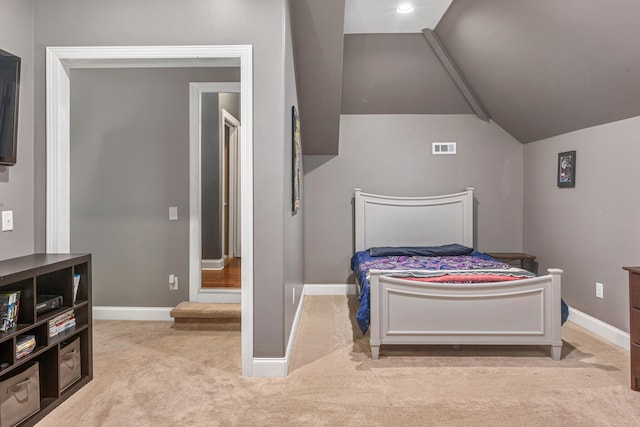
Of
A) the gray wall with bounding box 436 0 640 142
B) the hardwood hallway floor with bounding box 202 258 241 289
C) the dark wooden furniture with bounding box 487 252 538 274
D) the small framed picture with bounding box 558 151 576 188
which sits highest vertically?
the gray wall with bounding box 436 0 640 142

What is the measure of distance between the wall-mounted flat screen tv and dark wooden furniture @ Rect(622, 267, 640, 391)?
360 cm

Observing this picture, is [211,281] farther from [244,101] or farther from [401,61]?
[401,61]

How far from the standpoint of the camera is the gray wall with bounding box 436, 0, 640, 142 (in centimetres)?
279

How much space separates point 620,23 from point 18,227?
3.88 meters

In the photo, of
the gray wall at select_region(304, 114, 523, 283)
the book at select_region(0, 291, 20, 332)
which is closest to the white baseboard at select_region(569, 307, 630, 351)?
the gray wall at select_region(304, 114, 523, 283)

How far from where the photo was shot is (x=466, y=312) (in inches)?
121

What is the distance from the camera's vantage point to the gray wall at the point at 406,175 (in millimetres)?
5086

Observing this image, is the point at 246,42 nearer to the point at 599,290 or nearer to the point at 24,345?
the point at 24,345

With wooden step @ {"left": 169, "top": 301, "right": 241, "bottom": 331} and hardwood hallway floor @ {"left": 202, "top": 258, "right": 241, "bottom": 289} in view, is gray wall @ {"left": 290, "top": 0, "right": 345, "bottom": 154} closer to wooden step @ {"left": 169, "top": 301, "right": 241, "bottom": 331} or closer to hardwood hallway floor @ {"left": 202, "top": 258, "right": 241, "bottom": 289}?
hardwood hallway floor @ {"left": 202, "top": 258, "right": 241, "bottom": 289}

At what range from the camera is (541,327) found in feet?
10.0

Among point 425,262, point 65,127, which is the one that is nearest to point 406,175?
point 425,262

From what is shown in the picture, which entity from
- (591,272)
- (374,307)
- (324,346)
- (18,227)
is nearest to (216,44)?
(18,227)

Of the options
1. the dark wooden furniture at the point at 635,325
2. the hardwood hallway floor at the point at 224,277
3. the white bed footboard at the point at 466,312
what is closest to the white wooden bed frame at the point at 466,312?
the white bed footboard at the point at 466,312

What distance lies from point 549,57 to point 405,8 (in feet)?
4.08
